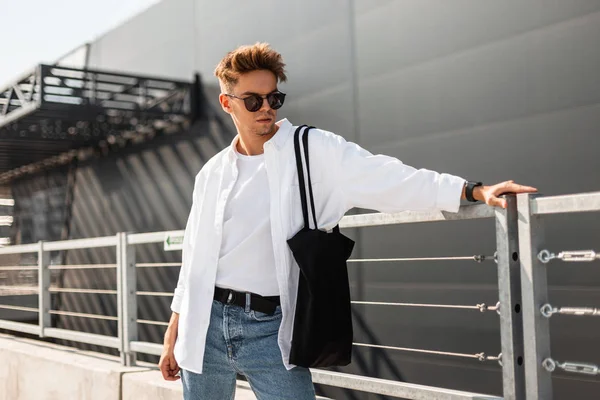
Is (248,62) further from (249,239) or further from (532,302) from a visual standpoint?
(532,302)

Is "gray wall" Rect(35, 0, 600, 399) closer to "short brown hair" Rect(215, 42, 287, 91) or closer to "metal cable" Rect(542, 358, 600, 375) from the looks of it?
"metal cable" Rect(542, 358, 600, 375)

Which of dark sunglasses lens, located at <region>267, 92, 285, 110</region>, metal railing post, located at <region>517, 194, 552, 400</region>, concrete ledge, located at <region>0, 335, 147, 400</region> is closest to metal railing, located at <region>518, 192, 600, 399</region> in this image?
metal railing post, located at <region>517, 194, 552, 400</region>

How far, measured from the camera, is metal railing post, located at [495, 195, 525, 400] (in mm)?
2377

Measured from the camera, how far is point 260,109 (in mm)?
2352

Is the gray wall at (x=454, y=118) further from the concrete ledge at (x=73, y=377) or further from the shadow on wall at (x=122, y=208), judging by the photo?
the concrete ledge at (x=73, y=377)

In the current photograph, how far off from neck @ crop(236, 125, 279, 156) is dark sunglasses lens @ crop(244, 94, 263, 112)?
10 cm

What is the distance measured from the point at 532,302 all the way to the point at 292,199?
32.8 inches

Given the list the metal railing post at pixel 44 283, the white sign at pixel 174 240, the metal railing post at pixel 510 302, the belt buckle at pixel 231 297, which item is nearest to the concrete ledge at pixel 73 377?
the metal railing post at pixel 44 283

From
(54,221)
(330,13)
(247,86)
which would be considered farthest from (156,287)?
(247,86)

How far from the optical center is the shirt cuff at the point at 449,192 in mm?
2160

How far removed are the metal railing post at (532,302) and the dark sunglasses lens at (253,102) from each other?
0.89m

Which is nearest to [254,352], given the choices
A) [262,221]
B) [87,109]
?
[262,221]

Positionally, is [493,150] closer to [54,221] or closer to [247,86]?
[247,86]

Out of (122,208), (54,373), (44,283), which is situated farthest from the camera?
(122,208)
